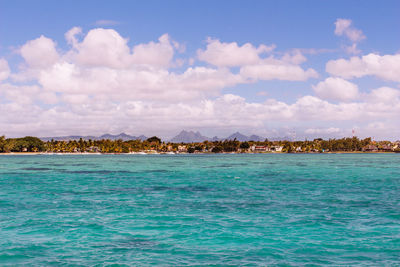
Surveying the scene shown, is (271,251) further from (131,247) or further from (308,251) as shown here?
(131,247)

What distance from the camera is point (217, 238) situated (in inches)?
1008

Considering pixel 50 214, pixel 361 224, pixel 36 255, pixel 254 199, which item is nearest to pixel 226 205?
pixel 254 199

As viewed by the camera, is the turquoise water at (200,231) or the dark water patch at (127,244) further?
the dark water patch at (127,244)

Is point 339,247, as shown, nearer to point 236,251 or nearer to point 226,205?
point 236,251

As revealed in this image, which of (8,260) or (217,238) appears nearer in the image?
(8,260)

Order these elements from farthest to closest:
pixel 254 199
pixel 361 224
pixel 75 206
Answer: pixel 254 199, pixel 75 206, pixel 361 224

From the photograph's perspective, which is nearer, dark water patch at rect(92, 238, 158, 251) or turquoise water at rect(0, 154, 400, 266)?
turquoise water at rect(0, 154, 400, 266)

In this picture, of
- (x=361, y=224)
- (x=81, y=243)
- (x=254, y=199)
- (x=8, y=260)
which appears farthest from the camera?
(x=254, y=199)

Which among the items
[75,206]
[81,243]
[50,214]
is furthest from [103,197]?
[81,243]

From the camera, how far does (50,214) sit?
34.9 metres

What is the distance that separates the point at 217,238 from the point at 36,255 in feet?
35.9

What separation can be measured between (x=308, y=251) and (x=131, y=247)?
410 inches

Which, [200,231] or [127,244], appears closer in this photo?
[127,244]

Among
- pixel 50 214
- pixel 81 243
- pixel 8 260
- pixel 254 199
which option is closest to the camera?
pixel 8 260
